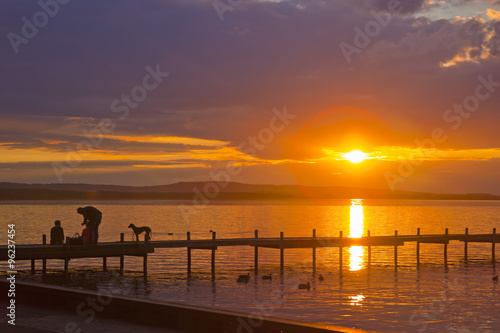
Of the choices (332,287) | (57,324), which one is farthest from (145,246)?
(57,324)

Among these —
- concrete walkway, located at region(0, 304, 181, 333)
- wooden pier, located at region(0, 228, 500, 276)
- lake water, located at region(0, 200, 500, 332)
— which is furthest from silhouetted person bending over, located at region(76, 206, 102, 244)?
concrete walkway, located at region(0, 304, 181, 333)

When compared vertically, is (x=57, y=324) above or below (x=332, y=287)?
above

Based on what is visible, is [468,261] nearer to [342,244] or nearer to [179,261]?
[342,244]

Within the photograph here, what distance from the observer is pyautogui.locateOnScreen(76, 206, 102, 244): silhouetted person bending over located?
31062 millimetres

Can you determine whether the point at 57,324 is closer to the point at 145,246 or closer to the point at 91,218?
the point at 91,218

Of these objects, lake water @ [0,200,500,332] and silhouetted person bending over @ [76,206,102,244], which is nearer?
lake water @ [0,200,500,332]

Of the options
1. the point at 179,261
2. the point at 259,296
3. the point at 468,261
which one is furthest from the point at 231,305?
the point at 468,261

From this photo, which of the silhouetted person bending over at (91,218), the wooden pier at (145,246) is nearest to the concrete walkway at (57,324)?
the silhouetted person bending over at (91,218)

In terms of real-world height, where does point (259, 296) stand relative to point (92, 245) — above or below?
below

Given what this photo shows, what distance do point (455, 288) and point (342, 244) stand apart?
34.6 feet

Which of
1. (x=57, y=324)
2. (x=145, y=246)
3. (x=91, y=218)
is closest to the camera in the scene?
(x=57, y=324)

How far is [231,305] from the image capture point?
98.2 ft

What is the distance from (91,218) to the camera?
104 ft

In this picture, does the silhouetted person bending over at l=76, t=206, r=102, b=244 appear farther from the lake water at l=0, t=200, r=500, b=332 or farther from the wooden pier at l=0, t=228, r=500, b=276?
the lake water at l=0, t=200, r=500, b=332
